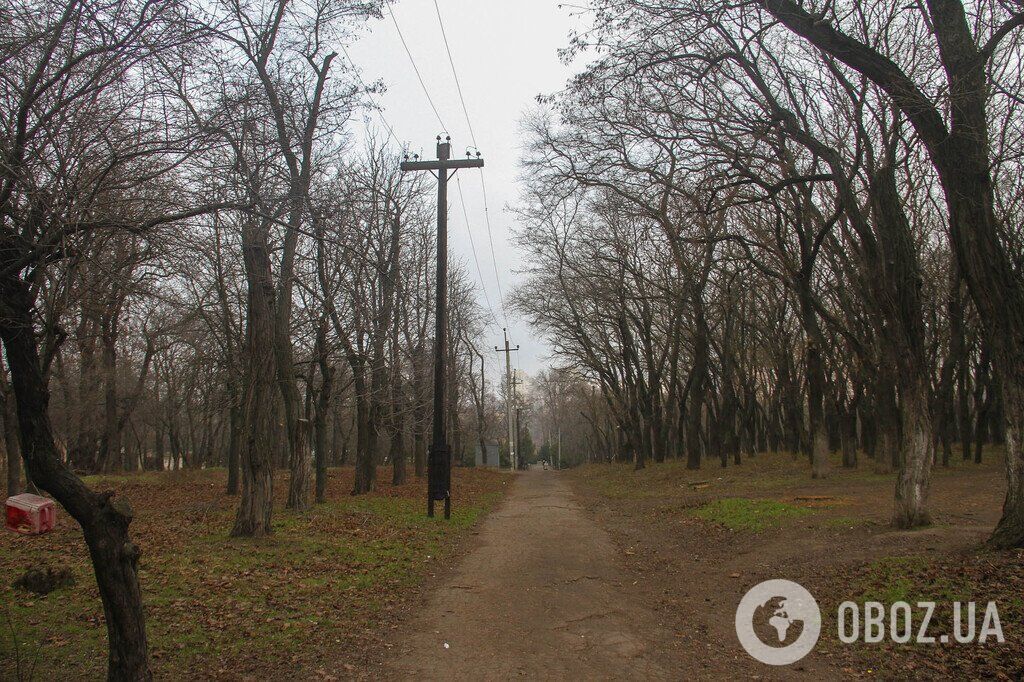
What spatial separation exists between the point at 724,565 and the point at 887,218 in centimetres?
605

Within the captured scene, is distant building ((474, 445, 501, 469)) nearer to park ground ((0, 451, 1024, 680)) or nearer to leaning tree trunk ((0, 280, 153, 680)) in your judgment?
park ground ((0, 451, 1024, 680))

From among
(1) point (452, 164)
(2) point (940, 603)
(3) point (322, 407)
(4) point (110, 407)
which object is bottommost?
(2) point (940, 603)

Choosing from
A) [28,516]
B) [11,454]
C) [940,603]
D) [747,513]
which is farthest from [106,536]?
[11,454]

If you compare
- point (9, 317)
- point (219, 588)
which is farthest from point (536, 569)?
point (9, 317)

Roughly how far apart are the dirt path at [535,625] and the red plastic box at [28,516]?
6806 millimetres

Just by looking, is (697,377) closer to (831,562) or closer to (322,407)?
(322,407)

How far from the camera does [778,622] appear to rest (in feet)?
24.2

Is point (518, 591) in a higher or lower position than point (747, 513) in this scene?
lower

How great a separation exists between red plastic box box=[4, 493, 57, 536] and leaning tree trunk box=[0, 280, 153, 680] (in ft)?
23.6

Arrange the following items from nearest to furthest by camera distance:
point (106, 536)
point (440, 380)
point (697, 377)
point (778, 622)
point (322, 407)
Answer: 1. point (106, 536)
2. point (778, 622)
3. point (440, 380)
4. point (322, 407)
5. point (697, 377)

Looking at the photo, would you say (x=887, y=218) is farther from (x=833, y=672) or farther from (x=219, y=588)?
(x=219, y=588)

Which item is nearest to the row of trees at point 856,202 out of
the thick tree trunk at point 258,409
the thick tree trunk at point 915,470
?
the thick tree trunk at point 915,470

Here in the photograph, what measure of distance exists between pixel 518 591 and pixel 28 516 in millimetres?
8083

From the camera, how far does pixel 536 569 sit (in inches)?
412
